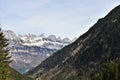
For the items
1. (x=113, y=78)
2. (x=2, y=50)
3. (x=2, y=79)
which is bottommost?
(x=113, y=78)

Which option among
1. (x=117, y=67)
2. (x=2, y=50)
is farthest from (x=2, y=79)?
(x=117, y=67)

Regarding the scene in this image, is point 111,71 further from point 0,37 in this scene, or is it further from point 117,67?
point 0,37

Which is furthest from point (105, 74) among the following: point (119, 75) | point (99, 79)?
point (119, 75)

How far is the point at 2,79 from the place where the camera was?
48.2 m

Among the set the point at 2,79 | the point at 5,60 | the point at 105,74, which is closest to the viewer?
the point at 2,79

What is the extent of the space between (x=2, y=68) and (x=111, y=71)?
122 meters

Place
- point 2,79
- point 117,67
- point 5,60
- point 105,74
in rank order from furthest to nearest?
point 105,74 → point 117,67 → point 5,60 → point 2,79

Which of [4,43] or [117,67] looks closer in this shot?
[4,43]

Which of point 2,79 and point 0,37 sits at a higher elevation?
point 0,37

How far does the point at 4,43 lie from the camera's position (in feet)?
170

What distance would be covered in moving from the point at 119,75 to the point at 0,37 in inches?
4313

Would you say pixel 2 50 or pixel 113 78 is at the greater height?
pixel 2 50

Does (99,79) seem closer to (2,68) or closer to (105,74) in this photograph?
(105,74)

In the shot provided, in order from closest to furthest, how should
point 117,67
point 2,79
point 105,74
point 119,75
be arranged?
point 2,79 → point 119,75 → point 117,67 → point 105,74
